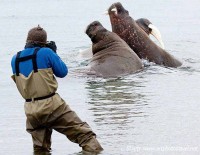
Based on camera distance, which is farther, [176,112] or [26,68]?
[176,112]

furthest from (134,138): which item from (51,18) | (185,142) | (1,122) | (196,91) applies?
(51,18)

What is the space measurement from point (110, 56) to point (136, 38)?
3.92 feet

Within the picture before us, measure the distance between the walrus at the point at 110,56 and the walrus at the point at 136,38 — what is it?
53 centimetres

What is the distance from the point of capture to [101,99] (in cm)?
1222

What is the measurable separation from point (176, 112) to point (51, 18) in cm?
2022

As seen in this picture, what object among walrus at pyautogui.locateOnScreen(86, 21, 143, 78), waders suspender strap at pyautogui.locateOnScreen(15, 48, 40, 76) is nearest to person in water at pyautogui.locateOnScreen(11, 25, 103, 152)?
waders suspender strap at pyautogui.locateOnScreen(15, 48, 40, 76)

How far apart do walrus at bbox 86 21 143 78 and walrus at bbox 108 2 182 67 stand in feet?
1.73

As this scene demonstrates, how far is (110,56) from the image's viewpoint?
14.7m

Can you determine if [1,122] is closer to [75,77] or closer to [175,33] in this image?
[75,77]

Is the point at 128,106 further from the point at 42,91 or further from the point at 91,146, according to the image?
the point at 42,91

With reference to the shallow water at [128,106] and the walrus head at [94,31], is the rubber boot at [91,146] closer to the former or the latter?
the shallow water at [128,106]

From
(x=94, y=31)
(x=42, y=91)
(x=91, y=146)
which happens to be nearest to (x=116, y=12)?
(x=94, y=31)

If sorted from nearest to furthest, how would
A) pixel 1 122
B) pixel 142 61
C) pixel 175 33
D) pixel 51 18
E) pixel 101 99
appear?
pixel 1 122 < pixel 101 99 < pixel 142 61 < pixel 175 33 < pixel 51 18

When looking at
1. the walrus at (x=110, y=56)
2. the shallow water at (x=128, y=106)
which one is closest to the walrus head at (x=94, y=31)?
the walrus at (x=110, y=56)
